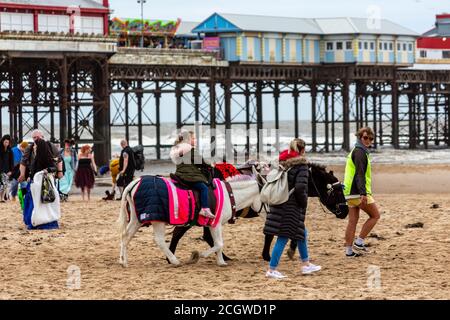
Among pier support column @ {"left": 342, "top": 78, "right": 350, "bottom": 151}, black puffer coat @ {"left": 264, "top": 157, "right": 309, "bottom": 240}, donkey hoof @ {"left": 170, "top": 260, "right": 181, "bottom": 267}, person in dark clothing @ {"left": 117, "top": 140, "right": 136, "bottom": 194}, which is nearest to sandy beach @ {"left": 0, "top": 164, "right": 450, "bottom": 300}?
donkey hoof @ {"left": 170, "top": 260, "right": 181, "bottom": 267}

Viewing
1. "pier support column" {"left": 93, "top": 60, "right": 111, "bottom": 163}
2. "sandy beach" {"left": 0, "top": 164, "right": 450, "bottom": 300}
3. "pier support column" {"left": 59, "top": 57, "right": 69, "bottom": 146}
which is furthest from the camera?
"pier support column" {"left": 93, "top": 60, "right": 111, "bottom": 163}

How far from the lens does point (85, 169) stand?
28906 millimetres

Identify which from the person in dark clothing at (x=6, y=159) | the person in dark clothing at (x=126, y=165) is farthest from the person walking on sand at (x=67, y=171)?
the person in dark clothing at (x=126, y=165)

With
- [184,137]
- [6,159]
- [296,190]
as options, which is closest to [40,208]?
[184,137]

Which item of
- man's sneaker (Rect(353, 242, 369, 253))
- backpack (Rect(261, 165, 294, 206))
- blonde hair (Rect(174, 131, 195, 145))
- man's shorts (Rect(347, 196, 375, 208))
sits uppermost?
blonde hair (Rect(174, 131, 195, 145))

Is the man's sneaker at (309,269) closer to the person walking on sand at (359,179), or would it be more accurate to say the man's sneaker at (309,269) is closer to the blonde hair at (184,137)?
the person walking on sand at (359,179)

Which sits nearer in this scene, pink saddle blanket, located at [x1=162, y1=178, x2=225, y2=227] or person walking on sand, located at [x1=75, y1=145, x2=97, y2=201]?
pink saddle blanket, located at [x1=162, y1=178, x2=225, y2=227]

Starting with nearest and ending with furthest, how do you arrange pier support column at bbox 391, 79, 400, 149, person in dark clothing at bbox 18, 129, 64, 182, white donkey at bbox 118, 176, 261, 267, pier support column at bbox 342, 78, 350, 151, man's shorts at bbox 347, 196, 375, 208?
white donkey at bbox 118, 176, 261, 267, man's shorts at bbox 347, 196, 375, 208, person in dark clothing at bbox 18, 129, 64, 182, pier support column at bbox 342, 78, 350, 151, pier support column at bbox 391, 79, 400, 149

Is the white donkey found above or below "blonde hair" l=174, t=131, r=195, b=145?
below

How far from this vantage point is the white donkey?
15711 millimetres

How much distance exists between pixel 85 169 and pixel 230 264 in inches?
519

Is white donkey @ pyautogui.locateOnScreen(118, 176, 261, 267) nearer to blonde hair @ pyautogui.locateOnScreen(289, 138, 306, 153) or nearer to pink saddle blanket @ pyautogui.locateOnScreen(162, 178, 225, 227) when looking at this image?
pink saddle blanket @ pyautogui.locateOnScreen(162, 178, 225, 227)
